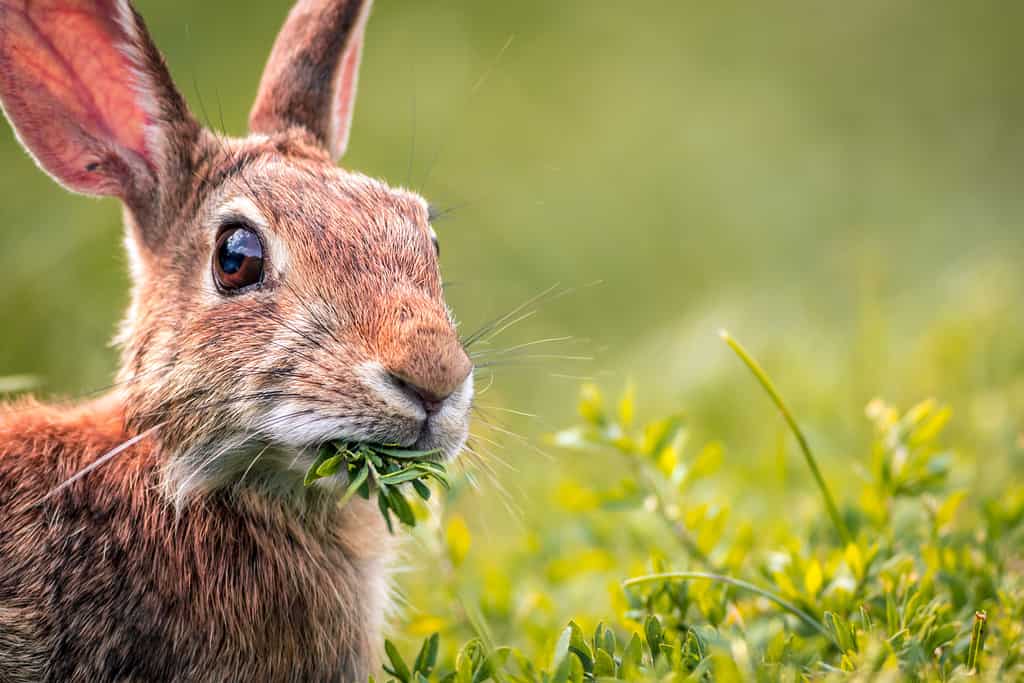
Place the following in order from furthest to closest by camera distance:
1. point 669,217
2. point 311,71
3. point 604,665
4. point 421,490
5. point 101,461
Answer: point 669,217
point 311,71
point 101,461
point 421,490
point 604,665

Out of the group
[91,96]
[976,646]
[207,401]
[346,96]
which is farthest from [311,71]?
[976,646]

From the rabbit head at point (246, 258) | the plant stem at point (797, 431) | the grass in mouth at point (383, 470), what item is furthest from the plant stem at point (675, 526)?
the grass in mouth at point (383, 470)

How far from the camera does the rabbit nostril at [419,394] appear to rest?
Result: 10.8ft

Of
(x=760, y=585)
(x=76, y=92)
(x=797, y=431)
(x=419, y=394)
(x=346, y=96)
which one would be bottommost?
(x=760, y=585)

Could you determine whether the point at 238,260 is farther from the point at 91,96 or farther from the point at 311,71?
the point at 311,71

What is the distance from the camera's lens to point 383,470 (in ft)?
10.7

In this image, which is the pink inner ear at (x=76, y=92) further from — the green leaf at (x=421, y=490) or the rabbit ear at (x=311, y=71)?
the green leaf at (x=421, y=490)

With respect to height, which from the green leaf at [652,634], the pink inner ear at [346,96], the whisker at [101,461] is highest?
the pink inner ear at [346,96]

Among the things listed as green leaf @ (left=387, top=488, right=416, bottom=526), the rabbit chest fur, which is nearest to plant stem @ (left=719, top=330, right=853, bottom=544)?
green leaf @ (left=387, top=488, right=416, bottom=526)

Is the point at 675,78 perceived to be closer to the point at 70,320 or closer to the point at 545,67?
the point at 545,67

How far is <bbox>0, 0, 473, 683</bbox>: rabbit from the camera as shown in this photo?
11.3 ft

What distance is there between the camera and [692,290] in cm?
814

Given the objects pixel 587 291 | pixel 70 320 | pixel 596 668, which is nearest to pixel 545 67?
pixel 587 291

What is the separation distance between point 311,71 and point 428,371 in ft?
5.93
